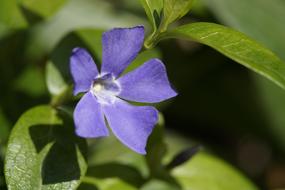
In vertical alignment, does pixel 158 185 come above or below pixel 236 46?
below

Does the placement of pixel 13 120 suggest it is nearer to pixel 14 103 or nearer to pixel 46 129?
pixel 14 103

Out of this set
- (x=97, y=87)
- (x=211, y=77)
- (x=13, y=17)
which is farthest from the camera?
(x=211, y=77)

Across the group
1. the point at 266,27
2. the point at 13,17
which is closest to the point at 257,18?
the point at 266,27

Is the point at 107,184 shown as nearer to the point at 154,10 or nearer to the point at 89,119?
the point at 89,119

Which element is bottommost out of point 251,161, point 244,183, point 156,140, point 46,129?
point 251,161

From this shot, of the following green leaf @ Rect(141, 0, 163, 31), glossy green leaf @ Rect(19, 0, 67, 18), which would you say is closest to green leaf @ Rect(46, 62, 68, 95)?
glossy green leaf @ Rect(19, 0, 67, 18)

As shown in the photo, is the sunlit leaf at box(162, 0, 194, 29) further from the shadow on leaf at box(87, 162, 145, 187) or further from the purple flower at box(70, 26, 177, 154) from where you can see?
the shadow on leaf at box(87, 162, 145, 187)

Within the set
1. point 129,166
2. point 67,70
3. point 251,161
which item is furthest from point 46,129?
point 251,161

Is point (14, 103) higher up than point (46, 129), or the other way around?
point (46, 129)
